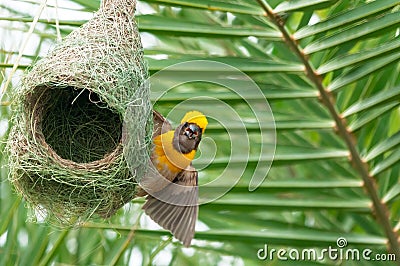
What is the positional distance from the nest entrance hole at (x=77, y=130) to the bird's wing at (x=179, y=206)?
24 cm

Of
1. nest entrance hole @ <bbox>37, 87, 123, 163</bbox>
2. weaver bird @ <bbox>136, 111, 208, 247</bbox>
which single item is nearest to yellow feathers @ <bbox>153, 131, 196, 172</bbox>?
weaver bird @ <bbox>136, 111, 208, 247</bbox>

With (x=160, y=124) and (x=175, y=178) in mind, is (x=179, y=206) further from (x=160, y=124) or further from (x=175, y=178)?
(x=160, y=124)

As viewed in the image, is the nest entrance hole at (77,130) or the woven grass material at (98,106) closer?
the woven grass material at (98,106)

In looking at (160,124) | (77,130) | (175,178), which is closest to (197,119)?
(160,124)

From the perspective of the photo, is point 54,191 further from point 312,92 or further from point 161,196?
point 312,92

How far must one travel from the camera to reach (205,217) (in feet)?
9.38

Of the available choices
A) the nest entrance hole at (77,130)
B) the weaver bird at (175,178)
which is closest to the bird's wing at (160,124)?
the weaver bird at (175,178)

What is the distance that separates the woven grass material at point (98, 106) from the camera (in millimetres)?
2295

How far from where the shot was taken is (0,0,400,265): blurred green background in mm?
2359

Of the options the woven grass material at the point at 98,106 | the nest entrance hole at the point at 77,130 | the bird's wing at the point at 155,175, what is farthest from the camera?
the nest entrance hole at the point at 77,130

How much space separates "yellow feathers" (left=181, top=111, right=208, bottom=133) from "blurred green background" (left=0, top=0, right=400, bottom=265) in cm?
4

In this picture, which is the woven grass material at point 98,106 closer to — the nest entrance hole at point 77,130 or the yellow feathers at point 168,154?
the nest entrance hole at point 77,130

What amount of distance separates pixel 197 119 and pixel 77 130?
39 centimetres

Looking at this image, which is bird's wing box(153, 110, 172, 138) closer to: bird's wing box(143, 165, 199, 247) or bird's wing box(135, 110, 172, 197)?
bird's wing box(135, 110, 172, 197)
